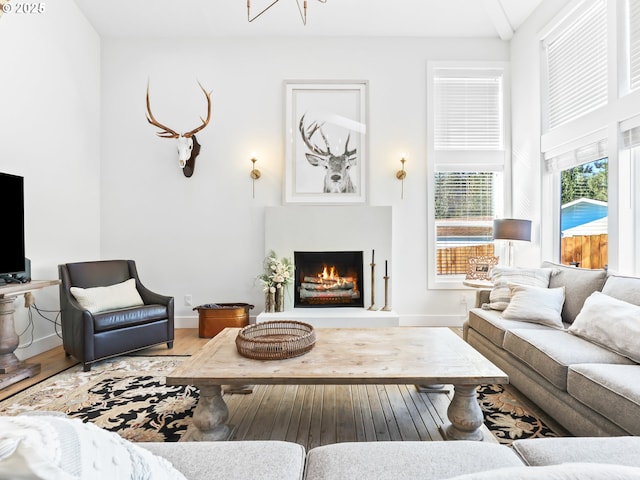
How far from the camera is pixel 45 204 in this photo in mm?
3697

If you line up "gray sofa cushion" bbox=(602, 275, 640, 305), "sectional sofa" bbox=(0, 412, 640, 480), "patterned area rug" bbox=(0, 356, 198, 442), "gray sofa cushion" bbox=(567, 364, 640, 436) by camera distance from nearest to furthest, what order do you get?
"sectional sofa" bbox=(0, 412, 640, 480)
"gray sofa cushion" bbox=(567, 364, 640, 436)
"patterned area rug" bbox=(0, 356, 198, 442)
"gray sofa cushion" bbox=(602, 275, 640, 305)

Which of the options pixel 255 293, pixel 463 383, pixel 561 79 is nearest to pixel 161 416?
pixel 463 383

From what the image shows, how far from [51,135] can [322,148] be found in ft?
9.18

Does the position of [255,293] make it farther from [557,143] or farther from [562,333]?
[557,143]

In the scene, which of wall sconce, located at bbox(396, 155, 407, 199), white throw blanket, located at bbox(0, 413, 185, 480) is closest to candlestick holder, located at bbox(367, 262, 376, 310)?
wall sconce, located at bbox(396, 155, 407, 199)

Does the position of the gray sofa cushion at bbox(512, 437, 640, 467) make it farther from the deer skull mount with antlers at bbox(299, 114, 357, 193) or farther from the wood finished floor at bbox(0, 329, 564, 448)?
the deer skull mount with antlers at bbox(299, 114, 357, 193)

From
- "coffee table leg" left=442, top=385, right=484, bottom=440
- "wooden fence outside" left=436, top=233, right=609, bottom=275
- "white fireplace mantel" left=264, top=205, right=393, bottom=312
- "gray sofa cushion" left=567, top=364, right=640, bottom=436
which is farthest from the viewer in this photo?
"white fireplace mantel" left=264, top=205, right=393, bottom=312

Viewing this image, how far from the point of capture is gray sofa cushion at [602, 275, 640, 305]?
2.36 meters

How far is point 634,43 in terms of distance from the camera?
2.92 metres

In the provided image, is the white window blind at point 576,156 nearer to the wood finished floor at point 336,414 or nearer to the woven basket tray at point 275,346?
the wood finished floor at point 336,414

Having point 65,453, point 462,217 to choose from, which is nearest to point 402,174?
point 462,217

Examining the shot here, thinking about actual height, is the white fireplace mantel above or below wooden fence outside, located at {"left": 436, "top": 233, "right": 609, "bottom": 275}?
above

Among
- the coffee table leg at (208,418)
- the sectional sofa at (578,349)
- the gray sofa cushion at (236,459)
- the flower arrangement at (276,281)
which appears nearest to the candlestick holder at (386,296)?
the flower arrangement at (276,281)

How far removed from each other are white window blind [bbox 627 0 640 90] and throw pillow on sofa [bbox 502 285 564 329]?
5.55 ft
